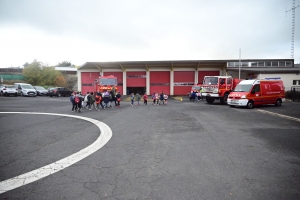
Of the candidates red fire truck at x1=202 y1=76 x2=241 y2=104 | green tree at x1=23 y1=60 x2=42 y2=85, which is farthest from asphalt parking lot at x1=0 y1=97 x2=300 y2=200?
green tree at x1=23 y1=60 x2=42 y2=85

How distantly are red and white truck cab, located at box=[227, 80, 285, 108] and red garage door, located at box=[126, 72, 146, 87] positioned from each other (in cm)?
2146

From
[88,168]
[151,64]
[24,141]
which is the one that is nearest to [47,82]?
[151,64]

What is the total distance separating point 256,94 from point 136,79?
23503 millimetres

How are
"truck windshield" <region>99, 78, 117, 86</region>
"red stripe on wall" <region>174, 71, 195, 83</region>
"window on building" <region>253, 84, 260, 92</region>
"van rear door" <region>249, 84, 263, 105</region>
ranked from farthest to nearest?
"red stripe on wall" <region>174, 71, 195, 83</region>, "truck windshield" <region>99, 78, 117, 86</region>, "window on building" <region>253, 84, 260, 92</region>, "van rear door" <region>249, 84, 263, 105</region>

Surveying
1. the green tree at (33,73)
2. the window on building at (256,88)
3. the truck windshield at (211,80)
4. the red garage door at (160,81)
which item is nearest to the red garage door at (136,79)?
the red garage door at (160,81)

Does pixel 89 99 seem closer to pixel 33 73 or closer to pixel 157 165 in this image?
pixel 157 165

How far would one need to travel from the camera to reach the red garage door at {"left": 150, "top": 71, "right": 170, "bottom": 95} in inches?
1383

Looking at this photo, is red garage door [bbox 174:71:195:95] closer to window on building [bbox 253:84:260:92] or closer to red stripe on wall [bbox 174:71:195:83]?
red stripe on wall [bbox 174:71:195:83]

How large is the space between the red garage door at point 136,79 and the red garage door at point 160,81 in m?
1.58

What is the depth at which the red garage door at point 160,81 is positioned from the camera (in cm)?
3512

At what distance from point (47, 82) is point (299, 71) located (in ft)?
178

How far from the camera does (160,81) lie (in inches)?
1388

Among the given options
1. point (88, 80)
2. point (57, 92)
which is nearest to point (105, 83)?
point (57, 92)

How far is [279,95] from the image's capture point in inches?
674
